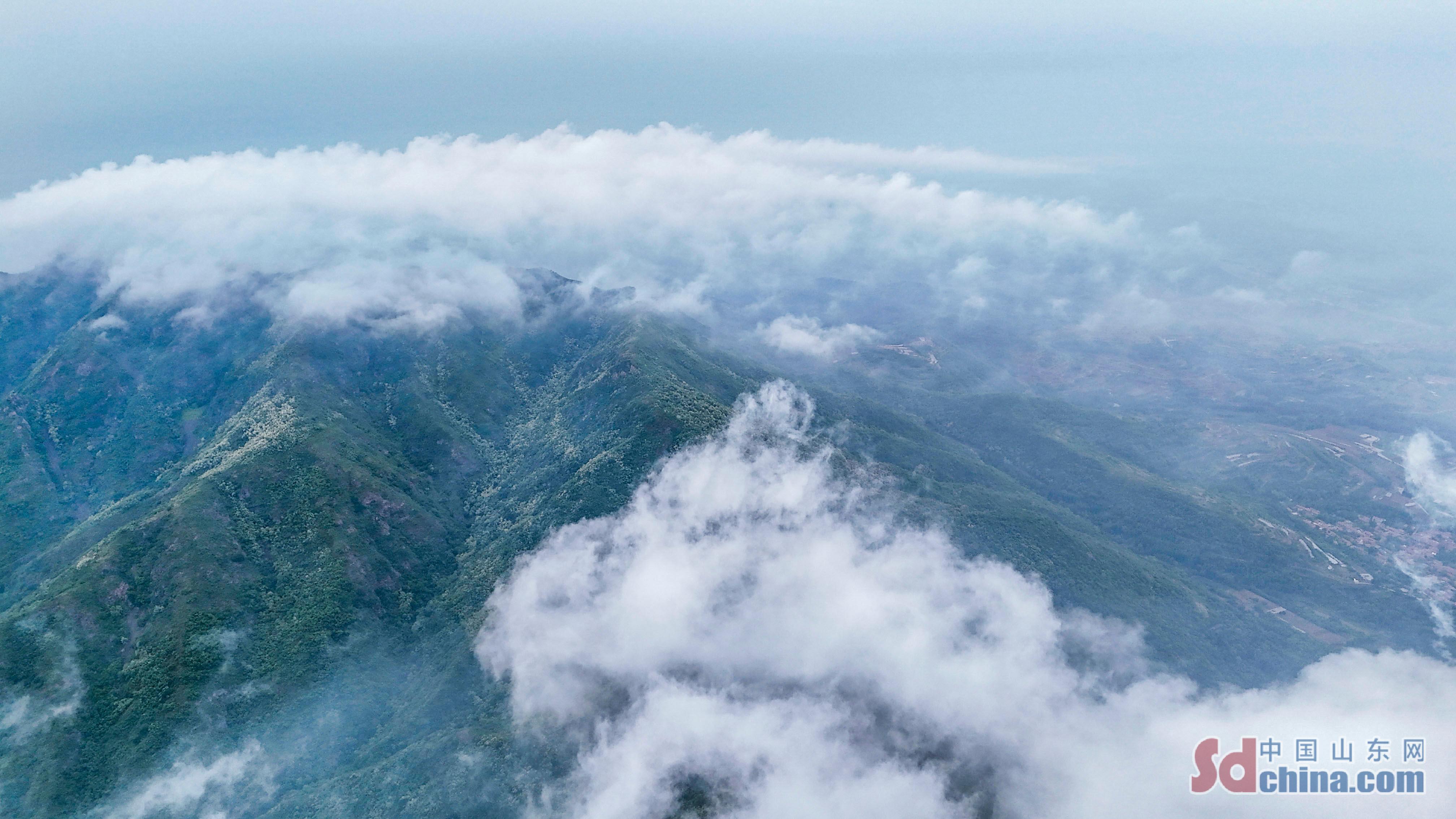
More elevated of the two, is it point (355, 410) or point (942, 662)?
point (355, 410)

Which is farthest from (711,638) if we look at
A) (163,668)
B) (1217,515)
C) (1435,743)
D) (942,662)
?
(1217,515)

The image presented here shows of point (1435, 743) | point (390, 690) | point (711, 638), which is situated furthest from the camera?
point (711, 638)

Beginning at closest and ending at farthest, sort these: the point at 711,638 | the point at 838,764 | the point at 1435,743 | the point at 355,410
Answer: the point at 1435,743
the point at 838,764
the point at 711,638
the point at 355,410

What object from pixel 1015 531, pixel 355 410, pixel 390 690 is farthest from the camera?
pixel 355 410

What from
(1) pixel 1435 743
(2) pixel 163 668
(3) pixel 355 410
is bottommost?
(1) pixel 1435 743

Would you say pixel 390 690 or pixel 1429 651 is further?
pixel 1429 651

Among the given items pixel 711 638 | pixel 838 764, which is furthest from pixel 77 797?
pixel 838 764

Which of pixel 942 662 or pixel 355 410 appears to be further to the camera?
pixel 355 410

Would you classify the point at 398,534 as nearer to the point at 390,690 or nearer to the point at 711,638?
the point at 390,690

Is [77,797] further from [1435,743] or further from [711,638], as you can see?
[1435,743]
